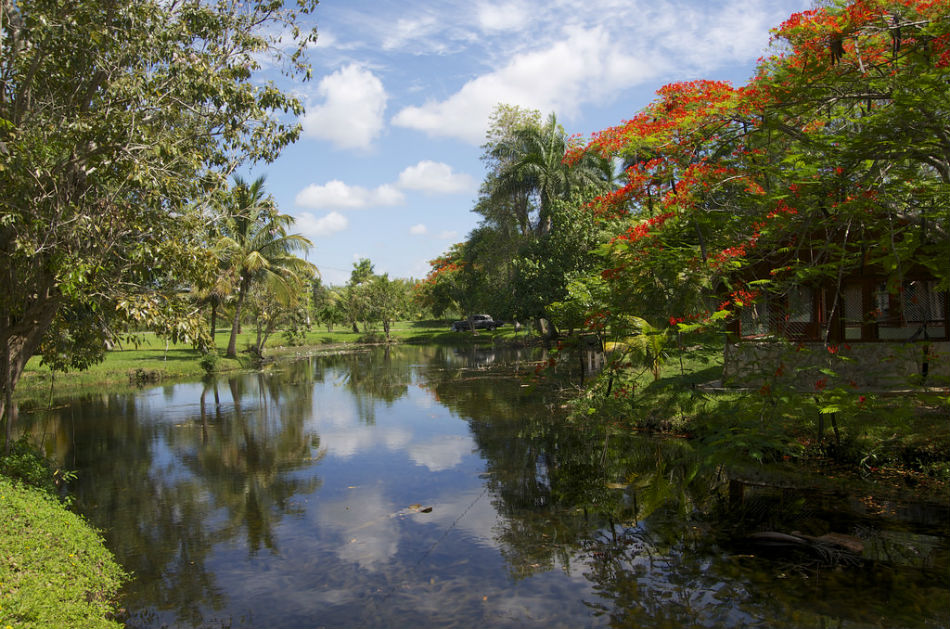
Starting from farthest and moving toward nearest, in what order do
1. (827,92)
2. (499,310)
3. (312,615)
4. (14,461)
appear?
(499,310)
(14,461)
(827,92)
(312,615)

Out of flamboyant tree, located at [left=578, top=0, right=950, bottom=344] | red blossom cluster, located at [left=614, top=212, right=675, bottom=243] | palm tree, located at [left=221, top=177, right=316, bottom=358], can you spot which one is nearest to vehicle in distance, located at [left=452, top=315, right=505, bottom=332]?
palm tree, located at [left=221, top=177, right=316, bottom=358]

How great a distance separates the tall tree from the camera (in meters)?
8.44

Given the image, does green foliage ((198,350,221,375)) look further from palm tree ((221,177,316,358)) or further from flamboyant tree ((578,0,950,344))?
flamboyant tree ((578,0,950,344))

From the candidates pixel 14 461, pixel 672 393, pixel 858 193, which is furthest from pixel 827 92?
pixel 14 461

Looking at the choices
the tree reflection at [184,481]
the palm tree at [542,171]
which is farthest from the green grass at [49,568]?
the palm tree at [542,171]

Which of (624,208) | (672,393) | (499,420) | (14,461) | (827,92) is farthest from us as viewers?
(499,420)

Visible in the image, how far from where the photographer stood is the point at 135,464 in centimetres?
1340

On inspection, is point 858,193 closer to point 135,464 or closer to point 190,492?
point 190,492

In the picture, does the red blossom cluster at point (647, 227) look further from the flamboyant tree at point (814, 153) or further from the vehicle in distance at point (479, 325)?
the vehicle in distance at point (479, 325)

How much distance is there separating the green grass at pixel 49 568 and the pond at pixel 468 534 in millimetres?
488

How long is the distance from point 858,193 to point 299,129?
912cm

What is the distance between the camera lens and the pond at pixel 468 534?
6488mm

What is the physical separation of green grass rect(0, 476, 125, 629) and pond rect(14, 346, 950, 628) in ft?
1.60

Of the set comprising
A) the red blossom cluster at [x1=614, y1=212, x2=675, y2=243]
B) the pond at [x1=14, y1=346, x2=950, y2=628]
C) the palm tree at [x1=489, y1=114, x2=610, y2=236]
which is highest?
the palm tree at [x1=489, y1=114, x2=610, y2=236]
